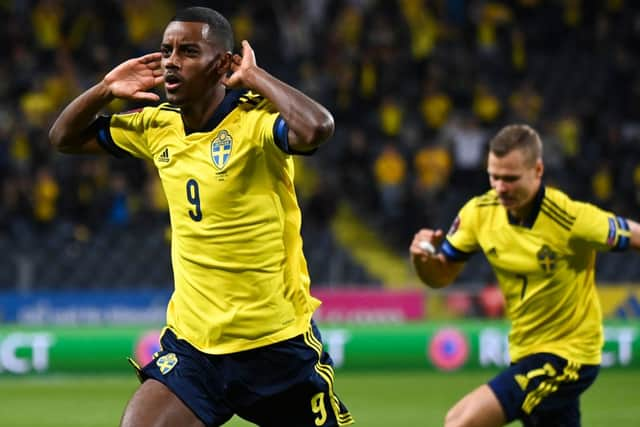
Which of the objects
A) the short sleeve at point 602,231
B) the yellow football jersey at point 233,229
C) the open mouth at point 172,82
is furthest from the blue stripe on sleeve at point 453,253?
Result: the open mouth at point 172,82

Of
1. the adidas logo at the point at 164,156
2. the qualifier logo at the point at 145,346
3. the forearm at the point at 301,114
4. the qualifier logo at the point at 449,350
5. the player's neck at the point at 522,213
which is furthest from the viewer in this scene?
the qualifier logo at the point at 449,350

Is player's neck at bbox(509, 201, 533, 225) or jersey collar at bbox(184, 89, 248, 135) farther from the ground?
jersey collar at bbox(184, 89, 248, 135)

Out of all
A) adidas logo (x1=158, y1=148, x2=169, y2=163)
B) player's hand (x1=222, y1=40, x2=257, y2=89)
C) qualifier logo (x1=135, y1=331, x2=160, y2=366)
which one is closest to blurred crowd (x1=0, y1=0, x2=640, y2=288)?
qualifier logo (x1=135, y1=331, x2=160, y2=366)

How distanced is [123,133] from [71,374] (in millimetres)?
9337

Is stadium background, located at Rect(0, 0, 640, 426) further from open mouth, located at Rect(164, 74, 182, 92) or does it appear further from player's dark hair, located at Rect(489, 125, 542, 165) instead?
open mouth, located at Rect(164, 74, 182, 92)

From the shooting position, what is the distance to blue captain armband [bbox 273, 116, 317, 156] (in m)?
5.20

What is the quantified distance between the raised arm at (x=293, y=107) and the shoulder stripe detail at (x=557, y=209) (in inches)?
88.4

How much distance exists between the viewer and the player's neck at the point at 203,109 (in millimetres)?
5504

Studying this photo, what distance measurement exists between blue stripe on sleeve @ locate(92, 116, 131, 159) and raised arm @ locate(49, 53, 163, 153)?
0.03 metres

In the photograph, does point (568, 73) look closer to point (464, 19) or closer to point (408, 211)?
point (464, 19)

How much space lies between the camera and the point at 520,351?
7059mm

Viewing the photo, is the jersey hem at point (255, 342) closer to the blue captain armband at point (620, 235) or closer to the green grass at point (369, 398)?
the blue captain armband at point (620, 235)

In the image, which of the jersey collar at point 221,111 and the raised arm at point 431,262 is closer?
the jersey collar at point 221,111

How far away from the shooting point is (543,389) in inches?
269
